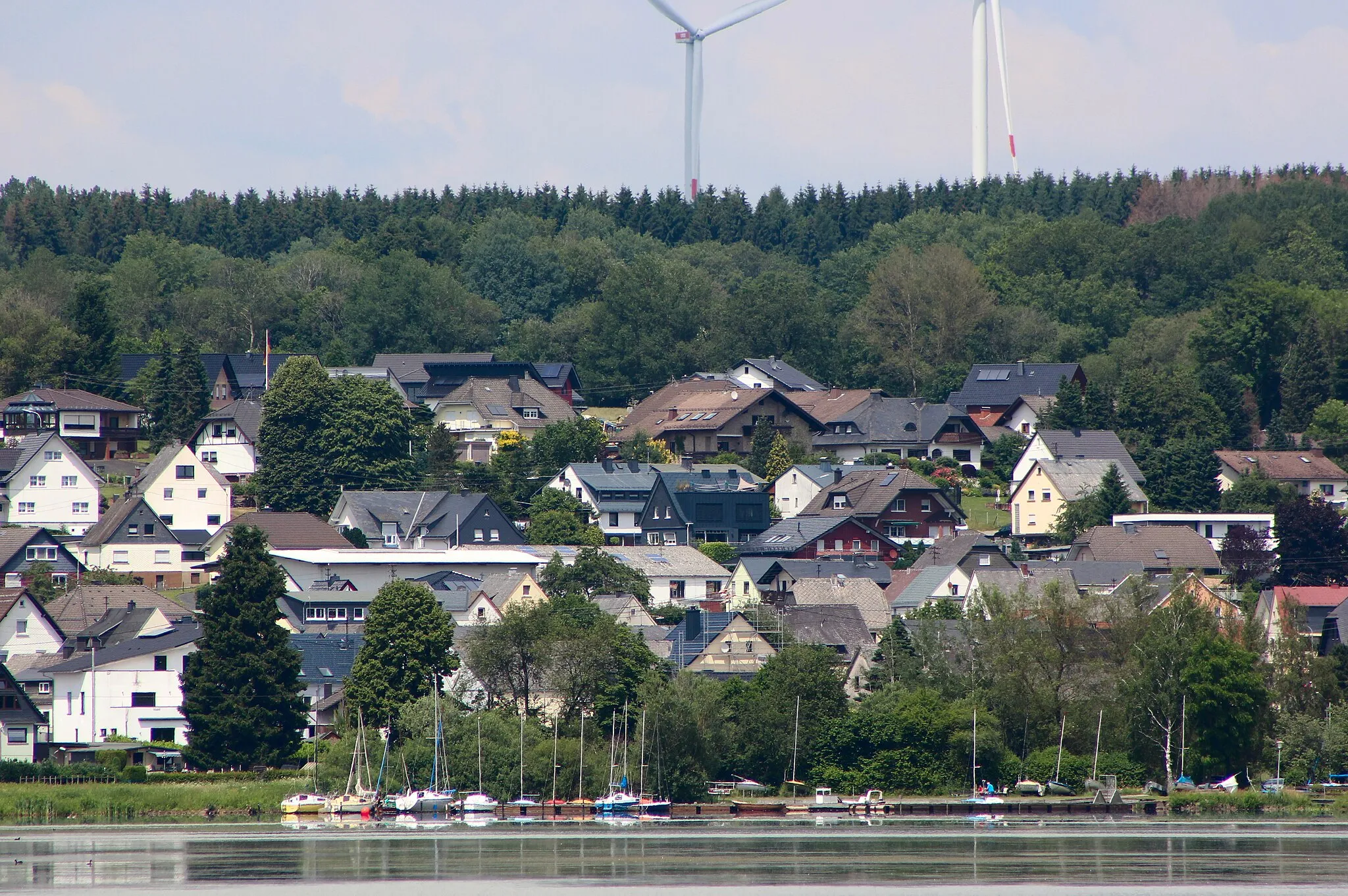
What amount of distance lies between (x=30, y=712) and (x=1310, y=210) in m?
113

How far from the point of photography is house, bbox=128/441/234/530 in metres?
94.9

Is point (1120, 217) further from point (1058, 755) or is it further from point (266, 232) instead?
point (1058, 755)

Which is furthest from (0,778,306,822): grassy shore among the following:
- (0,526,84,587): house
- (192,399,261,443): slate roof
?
(192,399,261,443): slate roof

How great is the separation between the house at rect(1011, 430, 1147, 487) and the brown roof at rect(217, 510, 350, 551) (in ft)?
111

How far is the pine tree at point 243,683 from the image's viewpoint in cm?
6272

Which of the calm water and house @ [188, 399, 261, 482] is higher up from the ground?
house @ [188, 399, 261, 482]

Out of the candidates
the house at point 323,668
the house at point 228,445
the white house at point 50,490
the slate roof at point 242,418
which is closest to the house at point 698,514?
the slate roof at point 242,418

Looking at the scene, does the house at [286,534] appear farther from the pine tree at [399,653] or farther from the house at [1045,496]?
the house at [1045,496]

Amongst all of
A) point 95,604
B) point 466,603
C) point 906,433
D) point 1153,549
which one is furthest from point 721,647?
point 906,433

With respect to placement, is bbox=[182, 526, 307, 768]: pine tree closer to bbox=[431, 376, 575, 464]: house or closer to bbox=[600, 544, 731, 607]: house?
bbox=[600, 544, 731, 607]: house

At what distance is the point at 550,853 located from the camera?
53781 mm

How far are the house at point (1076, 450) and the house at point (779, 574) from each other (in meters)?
14.4

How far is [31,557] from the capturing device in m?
86.1

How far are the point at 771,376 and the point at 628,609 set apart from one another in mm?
45586
